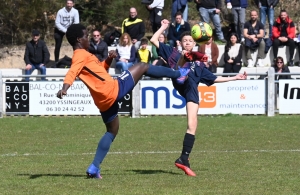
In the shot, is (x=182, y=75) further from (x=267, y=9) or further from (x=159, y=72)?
(x=267, y=9)

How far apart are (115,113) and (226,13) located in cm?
1747

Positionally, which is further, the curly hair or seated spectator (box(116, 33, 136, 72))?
seated spectator (box(116, 33, 136, 72))

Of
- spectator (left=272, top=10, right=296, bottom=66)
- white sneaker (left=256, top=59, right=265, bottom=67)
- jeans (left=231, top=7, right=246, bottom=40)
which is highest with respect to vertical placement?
jeans (left=231, top=7, right=246, bottom=40)

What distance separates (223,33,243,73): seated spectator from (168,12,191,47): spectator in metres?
1.24

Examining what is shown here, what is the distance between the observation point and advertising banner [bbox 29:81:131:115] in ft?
61.6

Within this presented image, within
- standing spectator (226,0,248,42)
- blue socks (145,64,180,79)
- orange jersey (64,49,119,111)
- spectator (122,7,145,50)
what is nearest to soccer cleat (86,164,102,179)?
orange jersey (64,49,119,111)

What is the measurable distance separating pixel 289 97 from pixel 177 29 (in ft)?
13.8

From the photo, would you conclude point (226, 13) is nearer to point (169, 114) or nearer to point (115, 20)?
point (115, 20)

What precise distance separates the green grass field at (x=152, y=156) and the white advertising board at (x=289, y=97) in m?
0.33

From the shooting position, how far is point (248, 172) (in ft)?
31.9

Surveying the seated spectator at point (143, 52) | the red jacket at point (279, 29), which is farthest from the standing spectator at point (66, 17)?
the red jacket at point (279, 29)

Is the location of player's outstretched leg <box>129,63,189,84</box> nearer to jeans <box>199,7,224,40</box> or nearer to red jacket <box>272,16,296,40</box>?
red jacket <box>272,16,296,40</box>

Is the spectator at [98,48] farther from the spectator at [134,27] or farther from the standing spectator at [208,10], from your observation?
the standing spectator at [208,10]

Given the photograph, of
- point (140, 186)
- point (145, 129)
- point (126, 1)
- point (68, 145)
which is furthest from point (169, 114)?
point (140, 186)
